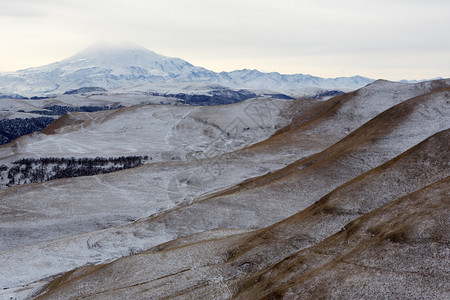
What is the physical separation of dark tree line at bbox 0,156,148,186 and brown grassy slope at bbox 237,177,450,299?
4297 inches

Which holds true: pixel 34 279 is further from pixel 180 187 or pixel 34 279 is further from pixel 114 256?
pixel 180 187

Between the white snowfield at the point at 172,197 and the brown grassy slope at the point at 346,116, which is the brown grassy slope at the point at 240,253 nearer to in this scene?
the white snowfield at the point at 172,197

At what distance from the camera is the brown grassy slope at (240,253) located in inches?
1487

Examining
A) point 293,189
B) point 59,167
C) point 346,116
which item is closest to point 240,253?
point 293,189

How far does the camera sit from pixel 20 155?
148 metres

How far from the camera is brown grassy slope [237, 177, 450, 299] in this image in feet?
87.6

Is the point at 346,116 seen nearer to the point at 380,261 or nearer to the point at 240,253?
the point at 240,253

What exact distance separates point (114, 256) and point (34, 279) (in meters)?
10.1

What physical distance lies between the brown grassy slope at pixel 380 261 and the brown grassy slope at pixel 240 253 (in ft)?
9.36

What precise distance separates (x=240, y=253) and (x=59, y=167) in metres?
113

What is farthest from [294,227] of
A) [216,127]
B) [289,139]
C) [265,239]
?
[216,127]

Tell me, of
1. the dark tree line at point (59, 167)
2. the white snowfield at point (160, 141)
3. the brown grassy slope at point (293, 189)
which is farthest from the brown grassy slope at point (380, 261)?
the dark tree line at point (59, 167)

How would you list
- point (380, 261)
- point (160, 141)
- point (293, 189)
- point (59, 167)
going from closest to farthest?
point (380, 261) < point (293, 189) < point (59, 167) < point (160, 141)

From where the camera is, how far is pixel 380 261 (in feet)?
98.0
